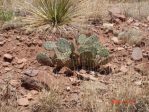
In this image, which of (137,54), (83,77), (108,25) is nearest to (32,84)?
(83,77)

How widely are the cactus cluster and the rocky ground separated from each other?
10 centimetres

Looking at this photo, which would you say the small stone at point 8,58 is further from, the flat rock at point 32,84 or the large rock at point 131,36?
the large rock at point 131,36

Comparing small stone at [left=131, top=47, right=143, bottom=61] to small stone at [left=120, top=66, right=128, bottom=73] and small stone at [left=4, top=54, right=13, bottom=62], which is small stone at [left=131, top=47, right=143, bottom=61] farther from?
small stone at [left=4, top=54, right=13, bottom=62]

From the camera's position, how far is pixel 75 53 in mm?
4918

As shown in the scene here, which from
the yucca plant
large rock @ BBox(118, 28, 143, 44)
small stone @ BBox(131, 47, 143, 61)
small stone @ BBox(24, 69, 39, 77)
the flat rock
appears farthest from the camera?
the yucca plant

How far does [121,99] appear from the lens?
13.5 ft

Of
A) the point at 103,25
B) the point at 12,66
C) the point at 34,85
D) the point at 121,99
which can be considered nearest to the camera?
the point at 121,99

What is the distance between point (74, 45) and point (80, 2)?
1502 mm

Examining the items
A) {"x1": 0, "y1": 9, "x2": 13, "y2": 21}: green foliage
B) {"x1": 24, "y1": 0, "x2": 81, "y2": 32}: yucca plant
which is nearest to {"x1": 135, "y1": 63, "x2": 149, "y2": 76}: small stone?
{"x1": 24, "y1": 0, "x2": 81, "y2": 32}: yucca plant

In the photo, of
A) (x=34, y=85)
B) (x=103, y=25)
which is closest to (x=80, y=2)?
(x=103, y=25)

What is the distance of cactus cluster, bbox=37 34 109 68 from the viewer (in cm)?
483

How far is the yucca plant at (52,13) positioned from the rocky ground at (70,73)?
0.38m

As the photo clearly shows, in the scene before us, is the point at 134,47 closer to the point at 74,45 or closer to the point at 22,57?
the point at 74,45

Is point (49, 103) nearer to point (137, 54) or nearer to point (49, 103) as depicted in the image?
point (49, 103)
